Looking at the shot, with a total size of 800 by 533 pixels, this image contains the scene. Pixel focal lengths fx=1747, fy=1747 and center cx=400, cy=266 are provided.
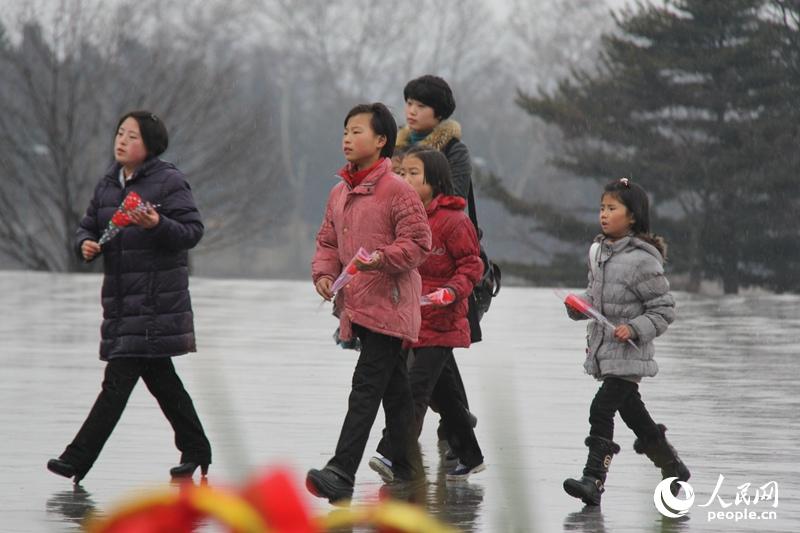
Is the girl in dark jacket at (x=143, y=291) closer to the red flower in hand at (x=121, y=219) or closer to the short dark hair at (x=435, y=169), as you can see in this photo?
the red flower in hand at (x=121, y=219)

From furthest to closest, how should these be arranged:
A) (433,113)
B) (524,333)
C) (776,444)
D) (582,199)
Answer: (582,199), (524,333), (776,444), (433,113)

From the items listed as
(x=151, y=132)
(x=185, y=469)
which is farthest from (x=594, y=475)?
(x=151, y=132)

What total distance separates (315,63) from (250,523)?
7735 cm

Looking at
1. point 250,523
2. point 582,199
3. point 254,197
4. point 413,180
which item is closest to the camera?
point 250,523

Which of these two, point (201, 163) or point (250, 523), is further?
point (201, 163)

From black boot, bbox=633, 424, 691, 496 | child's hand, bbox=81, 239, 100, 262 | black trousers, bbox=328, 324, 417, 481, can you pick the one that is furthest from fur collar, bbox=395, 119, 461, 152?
black boot, bbox=633, 424, 691, 496

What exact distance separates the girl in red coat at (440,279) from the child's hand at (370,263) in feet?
2.92

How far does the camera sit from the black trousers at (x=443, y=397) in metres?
6.99

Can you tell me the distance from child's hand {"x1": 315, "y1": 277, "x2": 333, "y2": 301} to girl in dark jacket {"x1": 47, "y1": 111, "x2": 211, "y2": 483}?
21.6 inches

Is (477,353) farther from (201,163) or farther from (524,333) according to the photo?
(201,163)

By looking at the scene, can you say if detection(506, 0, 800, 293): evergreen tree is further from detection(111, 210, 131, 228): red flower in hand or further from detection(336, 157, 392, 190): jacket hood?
detection(111, 210, 131, 228): red flower in hand

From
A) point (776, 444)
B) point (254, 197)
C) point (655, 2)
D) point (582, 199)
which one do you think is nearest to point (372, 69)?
point (582, 199)

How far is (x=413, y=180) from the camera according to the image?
714cm

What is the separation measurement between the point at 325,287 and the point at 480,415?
317cm
